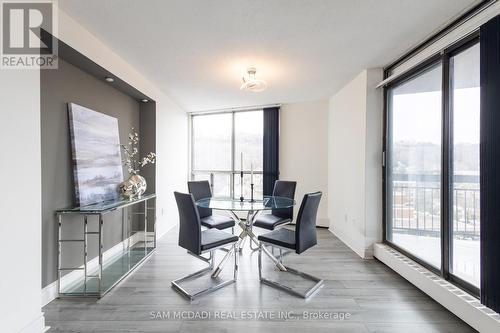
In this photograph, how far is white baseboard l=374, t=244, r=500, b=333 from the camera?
1.72m

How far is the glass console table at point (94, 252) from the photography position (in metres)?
2.28

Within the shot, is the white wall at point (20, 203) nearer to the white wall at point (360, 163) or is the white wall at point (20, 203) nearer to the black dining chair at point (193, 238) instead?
the black dining chair at point (193, 238)

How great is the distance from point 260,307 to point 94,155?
2.49 m

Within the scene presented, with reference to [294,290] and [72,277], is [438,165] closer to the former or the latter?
[294,290]

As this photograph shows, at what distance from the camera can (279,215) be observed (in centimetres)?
354

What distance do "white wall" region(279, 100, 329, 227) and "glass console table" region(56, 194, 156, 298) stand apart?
298 centimetres

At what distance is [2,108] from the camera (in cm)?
150

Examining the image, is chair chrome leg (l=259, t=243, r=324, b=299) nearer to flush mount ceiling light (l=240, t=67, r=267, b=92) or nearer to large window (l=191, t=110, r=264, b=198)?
flush mount ceiling light (l=240, t=67, r=267, b=92)

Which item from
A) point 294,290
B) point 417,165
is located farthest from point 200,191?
point 417,165

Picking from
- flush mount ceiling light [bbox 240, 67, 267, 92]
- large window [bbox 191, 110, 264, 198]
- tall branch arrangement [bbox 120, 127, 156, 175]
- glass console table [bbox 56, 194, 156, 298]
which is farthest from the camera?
large window [bbox 191, 110, 264, 198]

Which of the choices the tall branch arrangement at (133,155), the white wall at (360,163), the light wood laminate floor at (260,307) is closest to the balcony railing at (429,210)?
the white wall at (360,163)

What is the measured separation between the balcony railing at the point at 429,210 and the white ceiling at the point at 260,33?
1.61m

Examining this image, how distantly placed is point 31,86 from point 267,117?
13.2 ft

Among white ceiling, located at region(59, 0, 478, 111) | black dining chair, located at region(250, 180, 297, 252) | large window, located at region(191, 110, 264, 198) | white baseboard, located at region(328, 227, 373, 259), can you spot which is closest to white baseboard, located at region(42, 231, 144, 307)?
black dining chair, located at region(250, 180, 297, 252)
